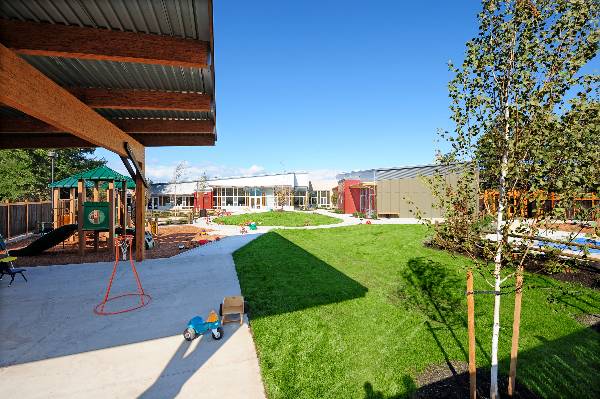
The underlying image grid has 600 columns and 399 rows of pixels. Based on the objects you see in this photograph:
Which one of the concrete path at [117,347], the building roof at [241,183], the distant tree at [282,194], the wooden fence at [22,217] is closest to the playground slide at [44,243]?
the concrete path at [117,347]

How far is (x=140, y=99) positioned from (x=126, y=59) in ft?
8.85

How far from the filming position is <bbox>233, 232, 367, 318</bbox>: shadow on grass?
7.09 meters

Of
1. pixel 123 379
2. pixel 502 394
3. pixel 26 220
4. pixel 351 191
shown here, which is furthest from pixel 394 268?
pixel 351 191

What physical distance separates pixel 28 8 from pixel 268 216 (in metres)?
25.4

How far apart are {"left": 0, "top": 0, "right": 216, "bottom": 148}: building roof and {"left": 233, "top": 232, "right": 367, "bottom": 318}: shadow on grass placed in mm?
4713

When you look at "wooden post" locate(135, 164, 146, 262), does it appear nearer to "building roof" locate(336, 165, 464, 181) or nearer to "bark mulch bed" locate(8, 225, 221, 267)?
"bark mulch bed" locate(8, 225, 221, 267)

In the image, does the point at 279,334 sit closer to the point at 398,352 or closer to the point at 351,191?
the point at 398,352

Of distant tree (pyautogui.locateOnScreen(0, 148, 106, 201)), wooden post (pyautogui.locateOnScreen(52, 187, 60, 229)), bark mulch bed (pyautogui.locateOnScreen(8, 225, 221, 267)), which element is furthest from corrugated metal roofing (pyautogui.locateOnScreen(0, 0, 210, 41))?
distant tree (pyautogui.locateOnScreen(0, 148, 106, 201))

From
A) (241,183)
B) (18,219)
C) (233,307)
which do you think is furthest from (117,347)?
(241,183)

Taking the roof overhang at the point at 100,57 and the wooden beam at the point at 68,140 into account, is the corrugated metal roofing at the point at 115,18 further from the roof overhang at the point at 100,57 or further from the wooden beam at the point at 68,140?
the wooden beam at the point at 68,140

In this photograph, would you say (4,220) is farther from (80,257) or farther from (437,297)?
(437,297)

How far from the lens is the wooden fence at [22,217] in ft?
53.7

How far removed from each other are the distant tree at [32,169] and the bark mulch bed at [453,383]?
3229 centimetres

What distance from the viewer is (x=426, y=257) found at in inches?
446
